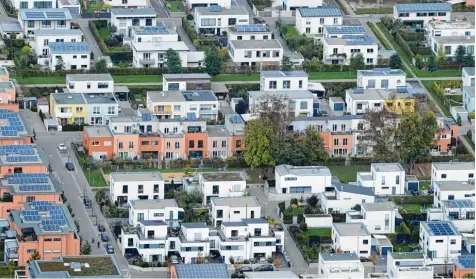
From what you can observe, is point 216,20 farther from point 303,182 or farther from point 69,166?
point 303,182

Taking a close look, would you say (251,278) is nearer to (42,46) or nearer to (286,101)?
(286,101)

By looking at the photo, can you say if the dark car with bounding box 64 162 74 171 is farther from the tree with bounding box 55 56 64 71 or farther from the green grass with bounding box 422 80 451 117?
the green grass with bounding box 422 80 451 117

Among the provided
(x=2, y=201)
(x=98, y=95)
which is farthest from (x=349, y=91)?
(x=2, y=201)

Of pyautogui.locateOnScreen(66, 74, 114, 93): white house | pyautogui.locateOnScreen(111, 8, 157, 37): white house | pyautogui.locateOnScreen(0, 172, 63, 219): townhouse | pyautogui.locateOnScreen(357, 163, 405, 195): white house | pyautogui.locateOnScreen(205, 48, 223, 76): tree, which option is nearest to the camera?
pyautogui.locateOnScreen(0, 172, 63, 219): townhouse

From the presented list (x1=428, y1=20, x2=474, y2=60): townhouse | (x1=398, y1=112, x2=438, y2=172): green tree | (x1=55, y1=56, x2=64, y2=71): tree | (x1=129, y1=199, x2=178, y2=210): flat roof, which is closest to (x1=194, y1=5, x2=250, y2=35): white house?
(x1=55, y1=56, x2=64, y2=71): tree

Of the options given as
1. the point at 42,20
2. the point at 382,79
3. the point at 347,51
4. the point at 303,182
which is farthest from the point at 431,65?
the point at 303,182
